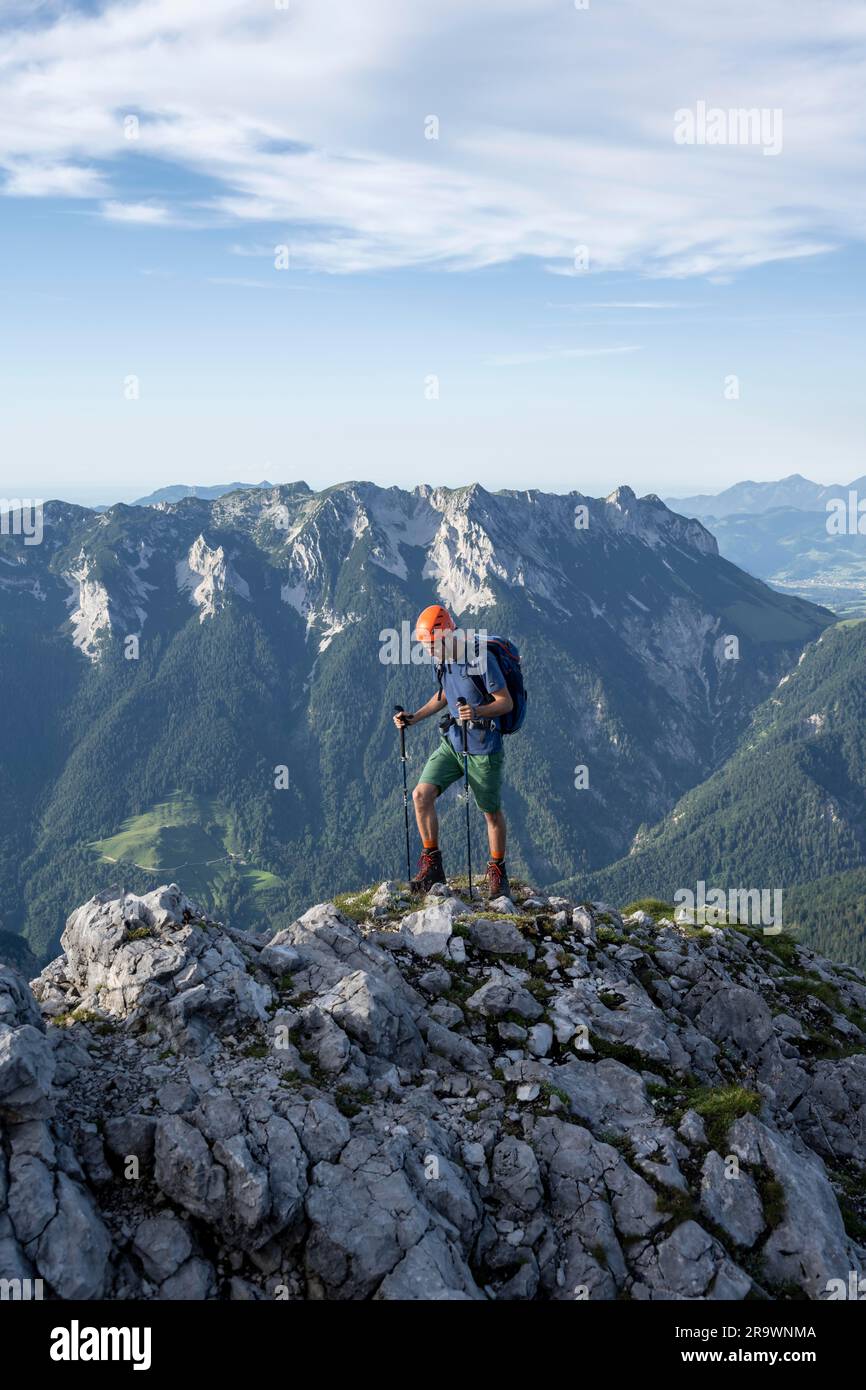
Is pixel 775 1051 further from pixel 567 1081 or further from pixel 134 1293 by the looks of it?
pixel 134 1293

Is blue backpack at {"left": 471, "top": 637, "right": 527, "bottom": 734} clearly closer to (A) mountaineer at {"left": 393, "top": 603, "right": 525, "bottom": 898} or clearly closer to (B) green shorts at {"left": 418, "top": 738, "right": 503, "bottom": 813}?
(A) mountaineer at {"left": 393, "top": 603, "right": 525, "bottom": 898}

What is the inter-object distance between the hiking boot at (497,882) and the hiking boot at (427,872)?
164 centimetres

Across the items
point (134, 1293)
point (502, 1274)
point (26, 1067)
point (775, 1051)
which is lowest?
point (775, 1051)

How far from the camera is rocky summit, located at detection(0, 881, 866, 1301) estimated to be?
1020cm

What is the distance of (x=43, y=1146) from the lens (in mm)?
10273

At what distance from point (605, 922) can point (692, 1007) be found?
3162 mm

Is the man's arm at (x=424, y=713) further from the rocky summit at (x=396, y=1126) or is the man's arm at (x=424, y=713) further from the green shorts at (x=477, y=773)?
the rocky summit at (x=396, y=1126)

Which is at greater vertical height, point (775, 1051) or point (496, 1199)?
point (496, 1199)

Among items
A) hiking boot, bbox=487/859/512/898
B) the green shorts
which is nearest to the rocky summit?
hiking boot, bbox=487/859/512/898

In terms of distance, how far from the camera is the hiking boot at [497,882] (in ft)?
72.0

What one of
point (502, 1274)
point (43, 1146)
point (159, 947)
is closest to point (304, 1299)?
point (502, 1274)

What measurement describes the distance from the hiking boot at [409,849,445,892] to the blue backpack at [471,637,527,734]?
14.6 ft

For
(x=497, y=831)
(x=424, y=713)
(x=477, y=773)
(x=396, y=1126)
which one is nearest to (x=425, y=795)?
(x=477, y=773)
